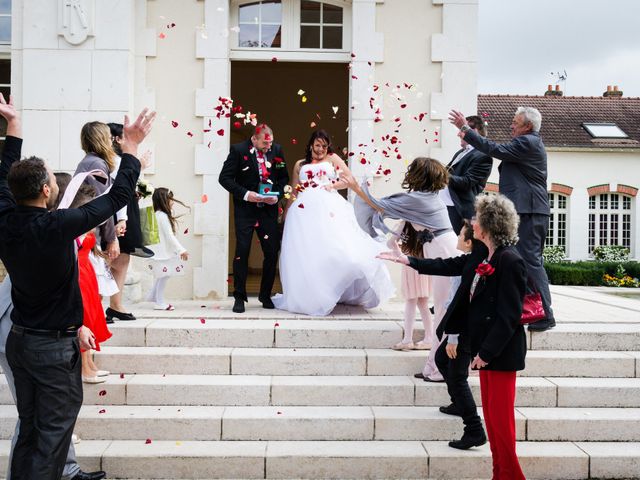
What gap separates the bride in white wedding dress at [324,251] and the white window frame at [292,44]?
4.84ft

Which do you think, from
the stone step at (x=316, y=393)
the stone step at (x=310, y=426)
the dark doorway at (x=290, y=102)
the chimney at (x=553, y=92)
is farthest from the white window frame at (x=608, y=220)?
the stone step at (x=310, y=426)

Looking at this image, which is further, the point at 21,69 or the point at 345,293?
the point at 21,69

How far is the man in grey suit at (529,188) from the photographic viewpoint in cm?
596

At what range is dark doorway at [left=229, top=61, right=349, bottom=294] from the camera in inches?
578

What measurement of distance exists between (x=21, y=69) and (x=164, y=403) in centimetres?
471

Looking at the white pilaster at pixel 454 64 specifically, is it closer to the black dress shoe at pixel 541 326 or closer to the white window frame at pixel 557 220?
the black dress shoe at pixel 541 326

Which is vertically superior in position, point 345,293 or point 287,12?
point 287,12

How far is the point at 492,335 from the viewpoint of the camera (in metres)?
4.11

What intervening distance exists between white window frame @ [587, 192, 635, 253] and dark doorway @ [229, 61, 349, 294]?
18725 mm

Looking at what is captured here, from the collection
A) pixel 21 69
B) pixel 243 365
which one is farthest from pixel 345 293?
pixel 21 69

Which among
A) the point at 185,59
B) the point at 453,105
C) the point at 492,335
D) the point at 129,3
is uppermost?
the point at 129,3

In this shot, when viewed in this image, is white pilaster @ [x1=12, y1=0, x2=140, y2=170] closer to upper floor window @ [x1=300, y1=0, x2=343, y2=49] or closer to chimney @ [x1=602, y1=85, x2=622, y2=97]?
upper floor window @ [x1=300, y1=0, x2=343, y2=49]

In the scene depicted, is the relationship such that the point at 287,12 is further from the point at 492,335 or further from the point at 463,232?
the point at 492,335

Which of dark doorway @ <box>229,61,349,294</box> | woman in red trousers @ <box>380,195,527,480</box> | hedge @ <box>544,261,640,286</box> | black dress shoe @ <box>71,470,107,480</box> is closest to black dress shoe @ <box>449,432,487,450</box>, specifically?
woman in red trousers @ <box>380,195,527,480</box>
